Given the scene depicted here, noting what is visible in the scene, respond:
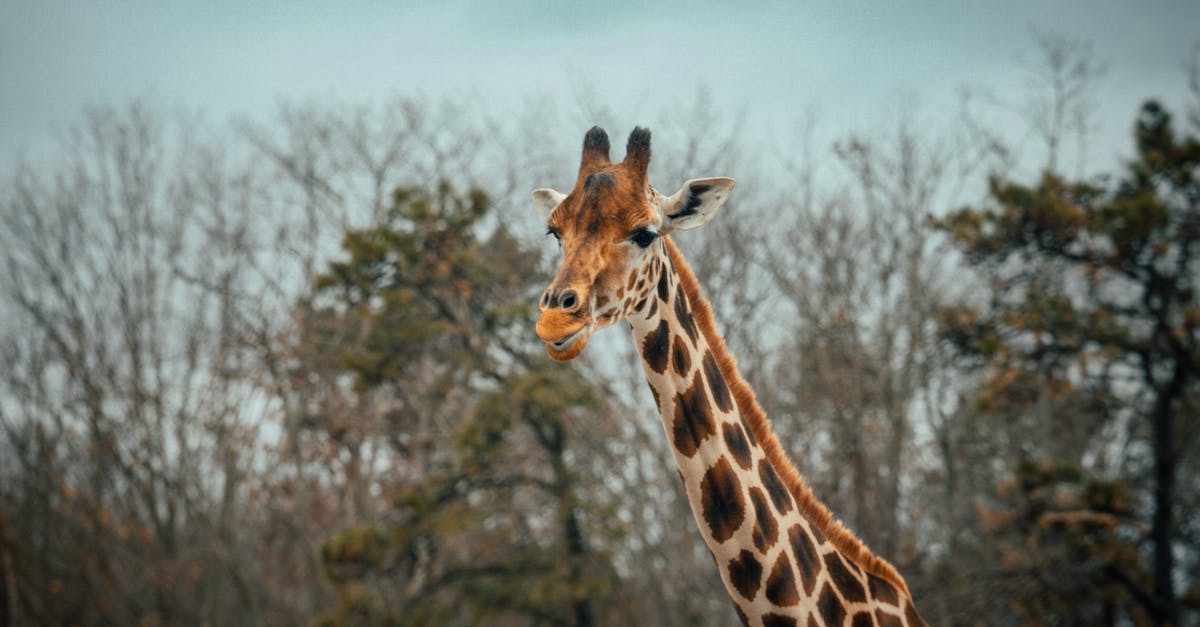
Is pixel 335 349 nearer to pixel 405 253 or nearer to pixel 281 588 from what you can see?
pixel 405 253

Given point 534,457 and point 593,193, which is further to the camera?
point 534,457

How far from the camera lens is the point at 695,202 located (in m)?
4.35

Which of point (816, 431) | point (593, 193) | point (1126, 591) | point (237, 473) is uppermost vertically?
point (237, 473)

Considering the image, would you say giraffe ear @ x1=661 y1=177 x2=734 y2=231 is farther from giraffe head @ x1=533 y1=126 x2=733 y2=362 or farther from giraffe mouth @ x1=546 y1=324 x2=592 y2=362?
giraffe mouth @ x1=546 y1=324 x2=592 y2=362

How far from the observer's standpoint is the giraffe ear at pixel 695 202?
429 centimetres

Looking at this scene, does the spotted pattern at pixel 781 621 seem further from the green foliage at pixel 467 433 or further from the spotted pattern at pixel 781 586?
the green foliage at pixel 467 433

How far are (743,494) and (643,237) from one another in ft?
3.63

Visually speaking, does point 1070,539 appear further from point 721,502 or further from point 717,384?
point 721,502

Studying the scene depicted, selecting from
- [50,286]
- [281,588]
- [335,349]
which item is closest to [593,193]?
[335,349]

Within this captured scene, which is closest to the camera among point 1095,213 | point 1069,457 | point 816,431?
point 1095,213

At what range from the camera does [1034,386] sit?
1421 centimetres

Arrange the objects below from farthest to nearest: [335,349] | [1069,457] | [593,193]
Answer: [1069,457] < [335,349] < [593,193]

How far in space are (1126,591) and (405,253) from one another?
35.2 feet

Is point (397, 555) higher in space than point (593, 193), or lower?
higher
